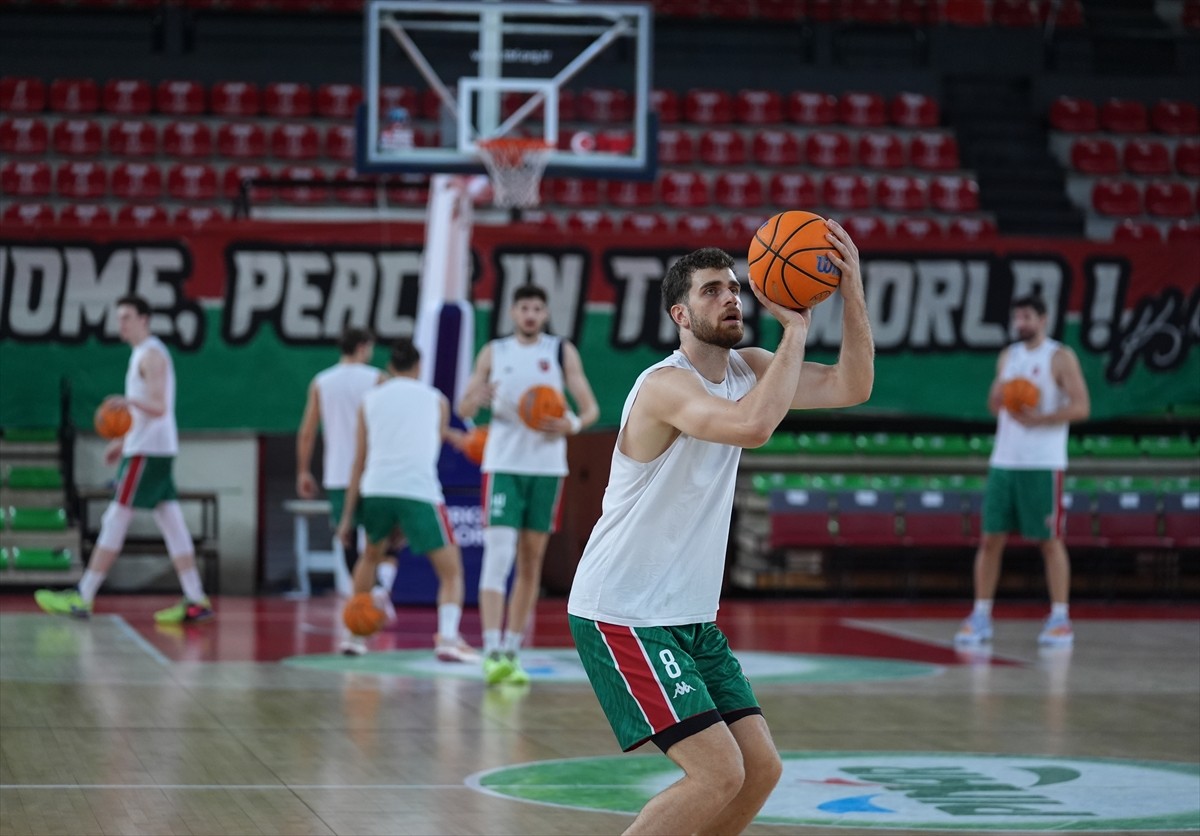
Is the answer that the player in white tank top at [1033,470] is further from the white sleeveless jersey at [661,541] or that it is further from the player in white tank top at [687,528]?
the white sleeveless jersey at [661,541]

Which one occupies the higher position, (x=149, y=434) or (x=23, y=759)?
(x=149, y=434)

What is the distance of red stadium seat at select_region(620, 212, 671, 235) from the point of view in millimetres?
19969

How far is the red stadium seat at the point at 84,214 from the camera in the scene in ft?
63.4

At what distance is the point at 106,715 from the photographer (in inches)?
324

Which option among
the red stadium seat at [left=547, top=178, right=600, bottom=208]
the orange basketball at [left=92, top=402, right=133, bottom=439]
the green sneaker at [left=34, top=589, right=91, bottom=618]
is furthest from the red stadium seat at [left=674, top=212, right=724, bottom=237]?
the green sneaker at [left=34, top=589, right=91, bottom=618]

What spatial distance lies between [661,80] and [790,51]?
218cm

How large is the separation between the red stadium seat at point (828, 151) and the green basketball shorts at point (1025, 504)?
10.2 meters

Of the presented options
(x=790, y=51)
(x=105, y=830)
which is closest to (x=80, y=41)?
(x=790, y=51)

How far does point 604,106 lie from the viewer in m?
21.6

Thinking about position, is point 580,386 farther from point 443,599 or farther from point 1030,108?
point 1030,108

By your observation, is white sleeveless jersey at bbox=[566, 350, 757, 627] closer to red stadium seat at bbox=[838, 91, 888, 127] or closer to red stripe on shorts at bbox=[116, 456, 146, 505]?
red stripe on shorts at bbox=[116, 456, 146, 505]

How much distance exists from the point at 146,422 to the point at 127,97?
10.1 m

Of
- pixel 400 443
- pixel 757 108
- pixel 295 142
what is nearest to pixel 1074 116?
pixel 757 108

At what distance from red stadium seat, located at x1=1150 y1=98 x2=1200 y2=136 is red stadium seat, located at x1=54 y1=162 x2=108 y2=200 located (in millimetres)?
13573
